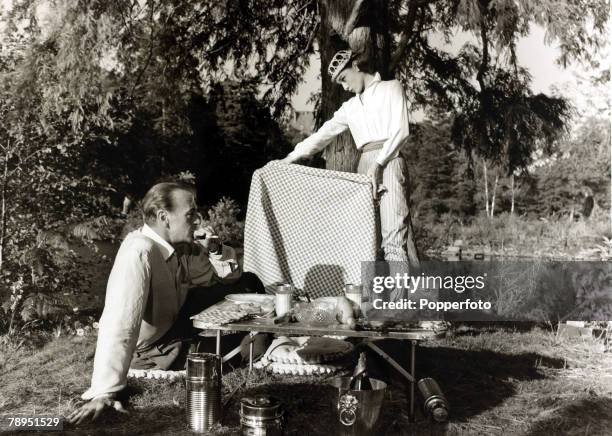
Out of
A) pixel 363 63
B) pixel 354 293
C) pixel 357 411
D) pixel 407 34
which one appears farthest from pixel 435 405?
pixel 407 34

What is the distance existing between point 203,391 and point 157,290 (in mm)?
670

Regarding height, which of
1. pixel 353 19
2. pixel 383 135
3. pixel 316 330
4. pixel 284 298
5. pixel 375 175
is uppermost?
pixel 353 19

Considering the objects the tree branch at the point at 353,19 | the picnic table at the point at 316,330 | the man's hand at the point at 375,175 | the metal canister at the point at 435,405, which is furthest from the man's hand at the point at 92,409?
the tree branch at the point at 353,19

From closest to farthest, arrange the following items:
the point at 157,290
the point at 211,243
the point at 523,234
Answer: the point at 157,290
the point at 211,243
the point at 523,234

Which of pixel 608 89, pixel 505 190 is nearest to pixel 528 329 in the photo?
pixel 608 89

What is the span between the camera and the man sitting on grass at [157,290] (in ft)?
9.48

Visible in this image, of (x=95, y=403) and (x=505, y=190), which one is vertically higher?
(x=505, y=190)

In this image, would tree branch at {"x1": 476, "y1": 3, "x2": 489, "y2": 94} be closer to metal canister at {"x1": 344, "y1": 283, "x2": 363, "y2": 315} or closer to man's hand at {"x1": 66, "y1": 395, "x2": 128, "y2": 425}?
metal canister at {"x1": 344, "y1": 283, "x2": 363, "y2": 315}

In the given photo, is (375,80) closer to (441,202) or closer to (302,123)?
(302,123)

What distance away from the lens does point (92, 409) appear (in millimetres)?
2846

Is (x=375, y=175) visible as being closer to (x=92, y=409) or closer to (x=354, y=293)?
(x=354, y=293)

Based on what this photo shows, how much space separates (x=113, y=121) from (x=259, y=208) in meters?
2.30

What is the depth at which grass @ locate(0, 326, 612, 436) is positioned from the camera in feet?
9.84

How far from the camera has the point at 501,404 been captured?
3436mm
